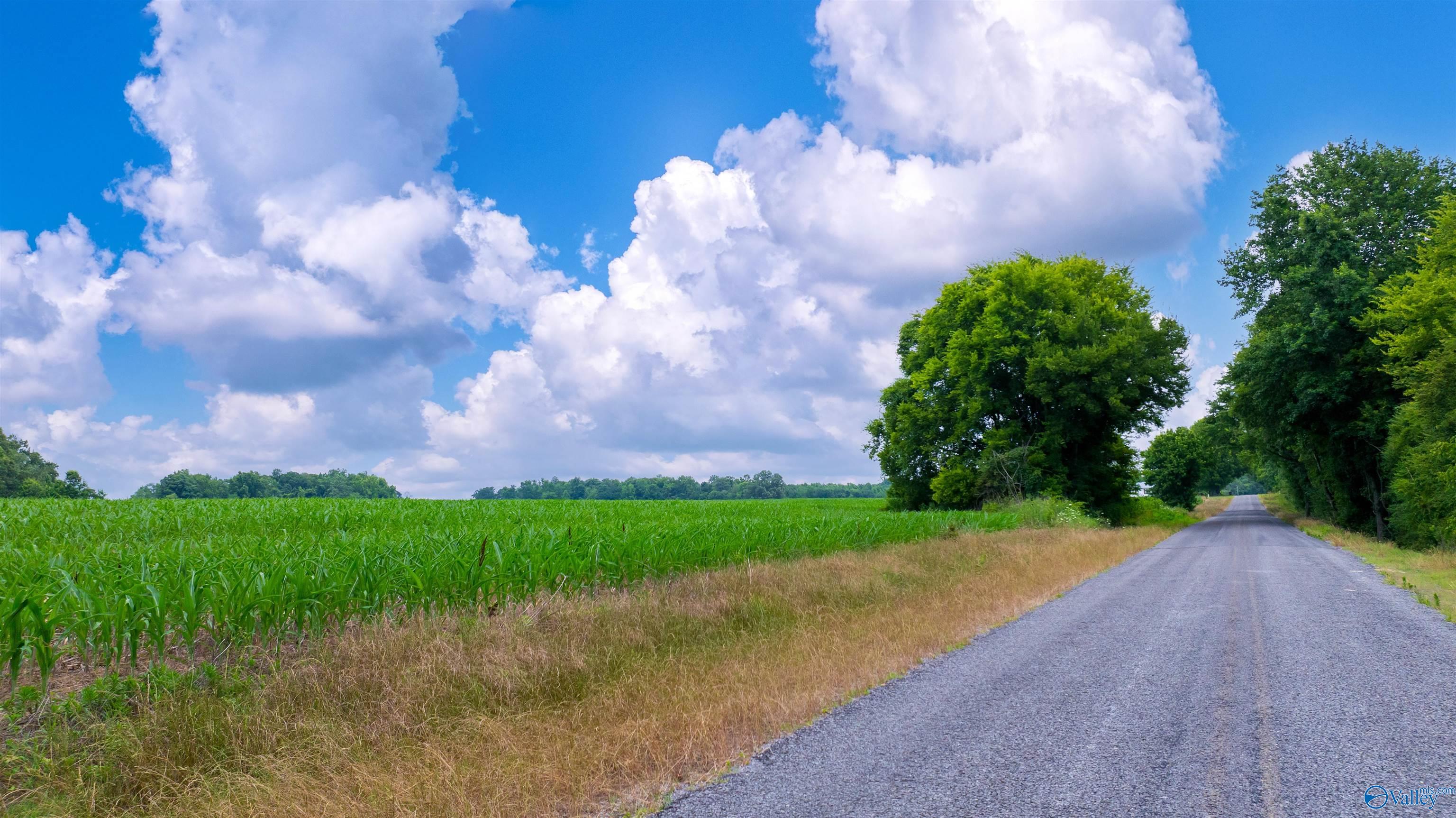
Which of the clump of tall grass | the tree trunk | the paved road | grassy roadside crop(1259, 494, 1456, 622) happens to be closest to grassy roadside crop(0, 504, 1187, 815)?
the paved road

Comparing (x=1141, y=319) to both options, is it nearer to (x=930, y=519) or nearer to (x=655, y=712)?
(x=930, y=519)

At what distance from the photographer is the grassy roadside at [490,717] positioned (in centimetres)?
423

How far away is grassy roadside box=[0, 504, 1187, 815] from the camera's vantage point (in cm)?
423

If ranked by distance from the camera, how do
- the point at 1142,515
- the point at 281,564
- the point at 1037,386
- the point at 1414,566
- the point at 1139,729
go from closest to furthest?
the point at 1139,729 < the point at 281,564 < the point at 1414,566 < the point at 1037,386 < the point at 1142,515

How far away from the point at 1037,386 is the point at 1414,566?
1798cm

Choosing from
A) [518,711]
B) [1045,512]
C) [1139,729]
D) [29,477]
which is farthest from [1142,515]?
[29,477]

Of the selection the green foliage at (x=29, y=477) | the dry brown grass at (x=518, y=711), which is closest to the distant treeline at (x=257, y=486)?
the green foliage at (x=29, y=477)

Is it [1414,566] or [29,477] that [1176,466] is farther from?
[29,477]

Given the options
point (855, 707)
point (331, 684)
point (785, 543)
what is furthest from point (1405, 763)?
point (785, 543)

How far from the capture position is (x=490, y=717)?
5645 mm

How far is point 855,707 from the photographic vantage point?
5824mm

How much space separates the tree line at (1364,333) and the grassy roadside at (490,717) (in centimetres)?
2329

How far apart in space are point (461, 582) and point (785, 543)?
8.16m

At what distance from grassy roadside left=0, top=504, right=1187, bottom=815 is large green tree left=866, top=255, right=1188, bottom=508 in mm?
27738
